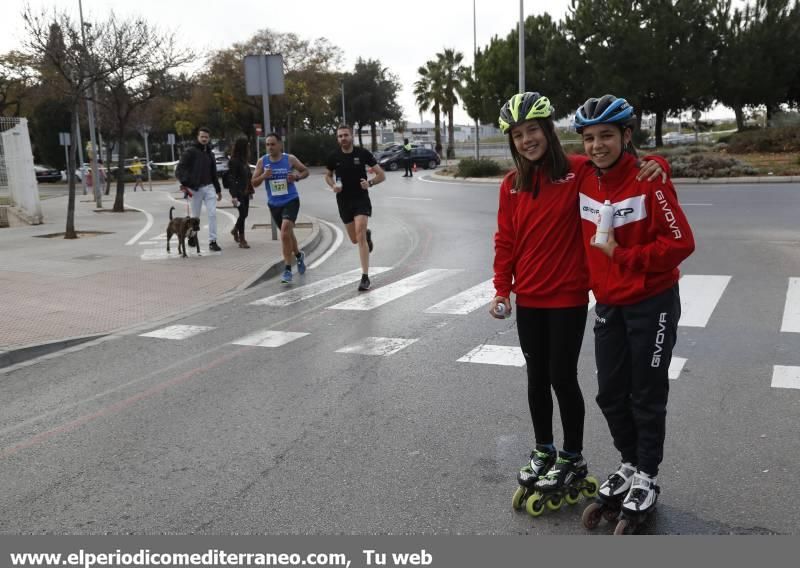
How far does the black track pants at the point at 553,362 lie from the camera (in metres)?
3.64

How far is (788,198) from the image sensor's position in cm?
1878

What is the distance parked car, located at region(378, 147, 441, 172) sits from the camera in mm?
45250

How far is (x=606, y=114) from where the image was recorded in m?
3.31

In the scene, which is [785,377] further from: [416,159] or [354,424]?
[416,159]

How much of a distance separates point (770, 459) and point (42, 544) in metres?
3.62

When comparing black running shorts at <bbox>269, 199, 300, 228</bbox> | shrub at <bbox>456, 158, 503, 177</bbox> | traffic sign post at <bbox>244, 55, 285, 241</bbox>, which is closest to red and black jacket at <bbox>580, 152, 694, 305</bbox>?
black running shorts at <bbox>269, 199, 300, 228</bbox>

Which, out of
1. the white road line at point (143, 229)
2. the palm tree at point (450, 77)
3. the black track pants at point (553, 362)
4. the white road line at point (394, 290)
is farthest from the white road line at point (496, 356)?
the palm tree at point (450, 77)

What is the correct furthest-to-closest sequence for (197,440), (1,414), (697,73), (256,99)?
(256,99) < (697,73) < (1,414) < (197,440)

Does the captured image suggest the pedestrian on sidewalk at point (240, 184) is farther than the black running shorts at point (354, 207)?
Yes

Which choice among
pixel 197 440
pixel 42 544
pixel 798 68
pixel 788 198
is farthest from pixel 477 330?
pixel 798 68

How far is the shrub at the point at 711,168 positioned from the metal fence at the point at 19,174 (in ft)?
65.0

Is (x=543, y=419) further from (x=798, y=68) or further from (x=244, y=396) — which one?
(x=798, y=68)

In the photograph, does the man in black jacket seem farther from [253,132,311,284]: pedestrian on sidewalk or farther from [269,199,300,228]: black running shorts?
[269,199,300,228]: black running shorts

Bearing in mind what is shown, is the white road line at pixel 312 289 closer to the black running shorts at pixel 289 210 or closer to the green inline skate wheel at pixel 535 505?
the black running shorts at pixel 289 210
